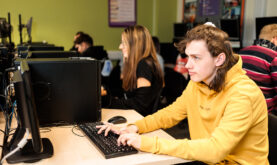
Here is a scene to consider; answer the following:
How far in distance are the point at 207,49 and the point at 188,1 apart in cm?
408

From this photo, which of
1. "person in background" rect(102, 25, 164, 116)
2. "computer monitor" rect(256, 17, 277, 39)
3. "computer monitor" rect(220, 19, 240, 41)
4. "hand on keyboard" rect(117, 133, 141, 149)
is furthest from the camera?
"computer monitor" rect(220, 19, 240, 41)

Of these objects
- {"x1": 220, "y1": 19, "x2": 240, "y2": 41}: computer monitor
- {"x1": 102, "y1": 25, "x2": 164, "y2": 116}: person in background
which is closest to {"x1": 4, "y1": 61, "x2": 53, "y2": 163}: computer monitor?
{"x1": 102, "y1": 25, "x2": 164, "y2": 116}: person in background

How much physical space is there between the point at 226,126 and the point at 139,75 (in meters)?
1.06

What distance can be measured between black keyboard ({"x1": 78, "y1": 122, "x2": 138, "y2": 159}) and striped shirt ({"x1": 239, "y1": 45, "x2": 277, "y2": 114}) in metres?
1.49

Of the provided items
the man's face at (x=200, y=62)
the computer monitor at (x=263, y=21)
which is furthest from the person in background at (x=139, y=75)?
the computer monitor at (x=263, y=21)

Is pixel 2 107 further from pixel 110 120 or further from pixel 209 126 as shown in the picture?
pixel 209 126

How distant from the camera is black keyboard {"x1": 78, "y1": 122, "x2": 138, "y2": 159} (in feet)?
3.69

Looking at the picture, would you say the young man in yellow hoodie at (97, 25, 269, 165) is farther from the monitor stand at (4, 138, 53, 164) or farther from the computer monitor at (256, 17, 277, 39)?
the computer monitor at (256, 17, 277, 39)

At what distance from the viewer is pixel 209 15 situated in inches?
171

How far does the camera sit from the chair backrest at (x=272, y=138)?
1.28 metres

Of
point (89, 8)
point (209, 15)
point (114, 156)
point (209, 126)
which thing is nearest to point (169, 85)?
point (209, 15)

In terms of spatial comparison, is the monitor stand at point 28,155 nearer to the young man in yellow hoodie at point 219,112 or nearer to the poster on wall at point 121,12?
the young man in yellow hoodie at point 219,112

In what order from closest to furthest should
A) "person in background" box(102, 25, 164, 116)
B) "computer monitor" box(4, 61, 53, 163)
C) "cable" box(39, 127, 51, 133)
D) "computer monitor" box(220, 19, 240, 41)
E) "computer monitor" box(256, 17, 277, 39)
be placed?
"computer monitor" box(4, 61, 53, 163), "cable" box(39, 127, 51, 133), "person in background" box(102, 25, 164, 116), "computer monitor" box(256, 17, 277, 39), "computer monitor" box(220, 19, 240, 41)

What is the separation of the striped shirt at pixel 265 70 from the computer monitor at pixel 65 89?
1423 mm
